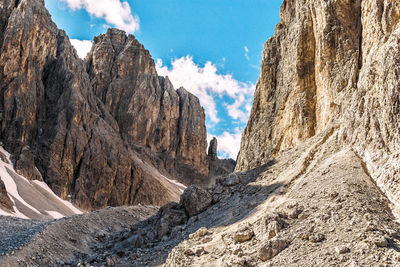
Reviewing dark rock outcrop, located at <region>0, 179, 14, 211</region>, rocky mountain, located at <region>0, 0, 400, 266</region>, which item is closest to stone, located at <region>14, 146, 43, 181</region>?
dark rock outcrop, located at <region>0, 179, 14, 211</region>

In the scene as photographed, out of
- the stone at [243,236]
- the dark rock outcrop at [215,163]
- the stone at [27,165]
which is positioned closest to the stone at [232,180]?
the stone at [243,236]

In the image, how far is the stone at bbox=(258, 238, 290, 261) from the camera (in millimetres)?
11406

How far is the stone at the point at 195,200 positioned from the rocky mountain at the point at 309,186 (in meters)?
0.06

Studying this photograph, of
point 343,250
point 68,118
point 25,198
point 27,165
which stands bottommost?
point 25,198

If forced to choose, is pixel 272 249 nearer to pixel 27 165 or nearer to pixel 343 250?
pixel 343 250

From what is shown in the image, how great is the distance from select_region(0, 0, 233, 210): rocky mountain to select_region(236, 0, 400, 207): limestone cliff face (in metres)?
53.3

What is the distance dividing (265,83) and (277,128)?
6.64 meters

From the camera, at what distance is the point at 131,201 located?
8862 centimetres

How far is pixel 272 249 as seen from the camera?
11.5 metres

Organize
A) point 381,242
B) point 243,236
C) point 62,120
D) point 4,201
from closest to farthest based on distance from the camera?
point 381,242, point 243,236, point 4,201, point 62,120

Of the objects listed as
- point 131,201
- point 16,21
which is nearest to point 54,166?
point 131,201

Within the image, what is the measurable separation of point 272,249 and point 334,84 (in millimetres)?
15898

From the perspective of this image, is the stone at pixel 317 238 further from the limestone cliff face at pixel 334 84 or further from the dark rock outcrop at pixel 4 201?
the dark rock outcrop at pixel 4 201

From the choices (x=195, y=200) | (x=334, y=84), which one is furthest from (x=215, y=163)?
(x=195, y=200)
